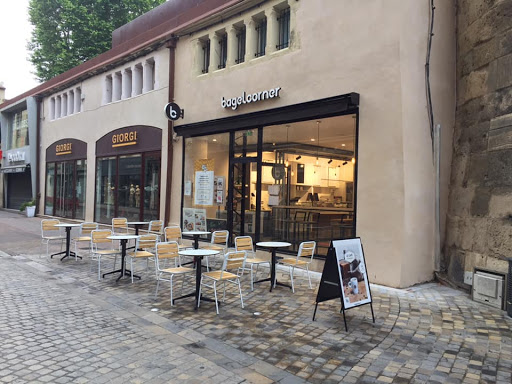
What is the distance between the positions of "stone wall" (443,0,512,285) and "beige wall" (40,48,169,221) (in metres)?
8.49

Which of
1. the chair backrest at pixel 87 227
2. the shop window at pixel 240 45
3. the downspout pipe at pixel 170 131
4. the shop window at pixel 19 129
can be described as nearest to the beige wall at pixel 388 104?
the shop window at pixel 240 45

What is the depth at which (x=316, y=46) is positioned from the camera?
8508 millimetres

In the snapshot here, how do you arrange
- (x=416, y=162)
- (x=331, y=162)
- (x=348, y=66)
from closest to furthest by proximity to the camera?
(x=416, y=162) → (x=348, y=66) → (x=331, y=162)

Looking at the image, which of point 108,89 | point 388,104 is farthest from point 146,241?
point 108,89

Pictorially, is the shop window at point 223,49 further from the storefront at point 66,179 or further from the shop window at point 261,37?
the storefront at point 66,179

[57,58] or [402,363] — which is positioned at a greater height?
[57,58]

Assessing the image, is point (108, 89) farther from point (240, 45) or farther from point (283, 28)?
point (283, 28)

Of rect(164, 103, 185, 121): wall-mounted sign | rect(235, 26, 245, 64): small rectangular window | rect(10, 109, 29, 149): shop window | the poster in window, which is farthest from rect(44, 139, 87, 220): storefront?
the poster in window

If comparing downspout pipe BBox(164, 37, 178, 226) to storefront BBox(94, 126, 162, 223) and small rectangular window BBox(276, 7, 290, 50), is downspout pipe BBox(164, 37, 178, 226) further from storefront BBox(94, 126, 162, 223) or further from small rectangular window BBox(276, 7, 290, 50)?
small rectangular window BBox(276, 7, 290, 50)

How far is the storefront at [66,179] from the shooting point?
57.5ft

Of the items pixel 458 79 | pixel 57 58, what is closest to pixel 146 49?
pixel 458 79

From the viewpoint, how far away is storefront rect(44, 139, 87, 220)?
1753 cm

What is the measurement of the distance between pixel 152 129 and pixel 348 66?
25.0ft

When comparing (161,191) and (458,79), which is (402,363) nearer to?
(458,79)
